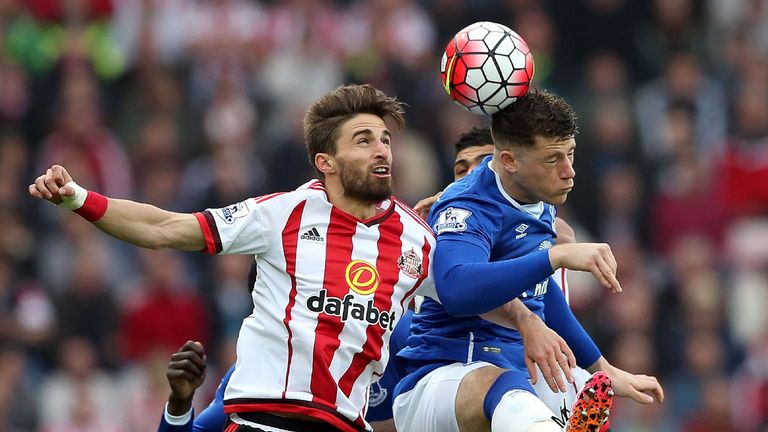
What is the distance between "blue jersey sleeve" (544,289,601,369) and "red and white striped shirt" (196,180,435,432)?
788 mm

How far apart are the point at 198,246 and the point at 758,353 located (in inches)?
289

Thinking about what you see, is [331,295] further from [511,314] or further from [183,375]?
[183,375]

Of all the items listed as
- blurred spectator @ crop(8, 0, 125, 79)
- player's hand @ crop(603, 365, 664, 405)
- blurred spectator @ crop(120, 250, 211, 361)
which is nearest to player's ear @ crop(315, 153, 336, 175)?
player's hand @ crop(603, 365, 664, 405)

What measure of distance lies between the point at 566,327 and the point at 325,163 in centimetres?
140

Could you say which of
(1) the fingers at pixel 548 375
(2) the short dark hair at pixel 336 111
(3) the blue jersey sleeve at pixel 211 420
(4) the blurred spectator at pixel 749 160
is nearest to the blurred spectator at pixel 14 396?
(3) the blue jersey sleeve at pixel 211 420

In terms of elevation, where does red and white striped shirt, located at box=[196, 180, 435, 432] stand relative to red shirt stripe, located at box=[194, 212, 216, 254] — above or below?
below

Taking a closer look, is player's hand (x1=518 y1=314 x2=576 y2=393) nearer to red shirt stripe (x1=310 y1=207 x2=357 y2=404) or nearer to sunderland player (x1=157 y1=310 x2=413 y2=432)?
red shirt stripe (x1=310 y1=207 x2=357 y2=404)

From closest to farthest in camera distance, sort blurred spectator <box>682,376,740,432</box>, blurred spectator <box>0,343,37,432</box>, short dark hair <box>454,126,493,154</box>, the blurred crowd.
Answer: short dark hair <box>454,126,493,154</box> < blurred spectator <box>682,376,740,432</box> < blurred spectator <box>0,343,37,432</box> < the blurred crowd

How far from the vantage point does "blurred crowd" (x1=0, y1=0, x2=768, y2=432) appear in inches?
488

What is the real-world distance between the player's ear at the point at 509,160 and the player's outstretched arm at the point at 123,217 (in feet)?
4.42

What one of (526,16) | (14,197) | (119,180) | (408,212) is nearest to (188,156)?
(119,180)

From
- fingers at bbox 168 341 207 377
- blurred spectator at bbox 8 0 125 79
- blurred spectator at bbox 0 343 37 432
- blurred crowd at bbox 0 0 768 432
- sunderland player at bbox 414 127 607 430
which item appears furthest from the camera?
blurred spectator at bbox 8 0 125 79

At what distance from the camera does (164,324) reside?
12516mm

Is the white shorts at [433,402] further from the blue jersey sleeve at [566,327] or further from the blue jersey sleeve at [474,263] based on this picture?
the blue jersey sleeve at [566,327]
